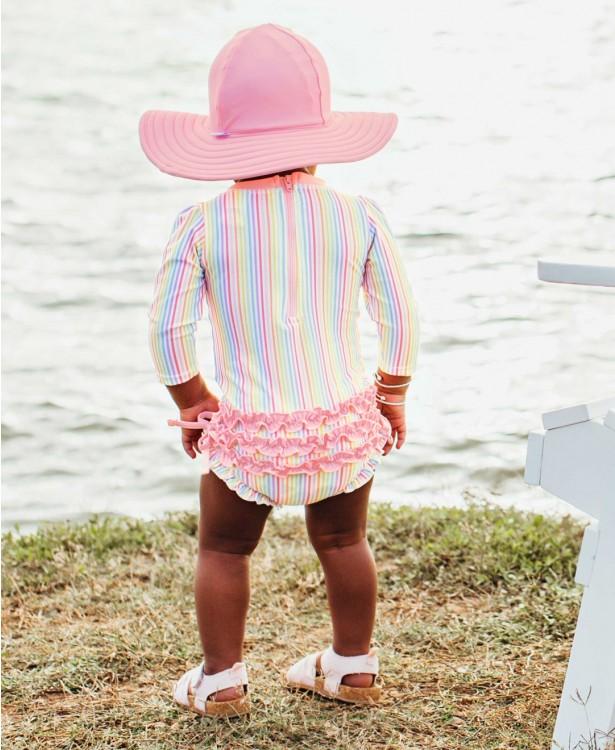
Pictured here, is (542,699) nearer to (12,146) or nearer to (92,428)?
(92,428)

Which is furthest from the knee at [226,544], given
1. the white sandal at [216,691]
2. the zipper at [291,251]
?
the zipper at [291,251]

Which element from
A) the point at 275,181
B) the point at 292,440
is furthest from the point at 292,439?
the point at 275,181

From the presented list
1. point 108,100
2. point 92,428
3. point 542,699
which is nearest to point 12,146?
point 108,100

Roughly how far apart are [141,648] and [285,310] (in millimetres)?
1049

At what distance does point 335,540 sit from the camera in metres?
2.62

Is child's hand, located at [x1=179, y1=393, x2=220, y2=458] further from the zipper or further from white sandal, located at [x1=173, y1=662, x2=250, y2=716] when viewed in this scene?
white sandal, located at [x1=173, y1=662, x2=250, y2=716]

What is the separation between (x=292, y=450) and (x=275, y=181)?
0.53m

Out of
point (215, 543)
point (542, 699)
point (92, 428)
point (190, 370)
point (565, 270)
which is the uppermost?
point (565, 270)

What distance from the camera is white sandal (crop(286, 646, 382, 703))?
273 centimetres

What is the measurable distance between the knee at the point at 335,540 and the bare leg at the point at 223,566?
0.13 metres

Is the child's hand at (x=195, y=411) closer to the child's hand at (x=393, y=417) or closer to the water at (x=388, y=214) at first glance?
the child's hand at (x=393, y=417)

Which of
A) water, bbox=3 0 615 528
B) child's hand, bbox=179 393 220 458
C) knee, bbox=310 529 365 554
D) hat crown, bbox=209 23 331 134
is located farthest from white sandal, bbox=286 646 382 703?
hat crown, bbox=209 23 331 134

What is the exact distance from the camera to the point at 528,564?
3.36 meters

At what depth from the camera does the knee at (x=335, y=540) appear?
262 centimetres
